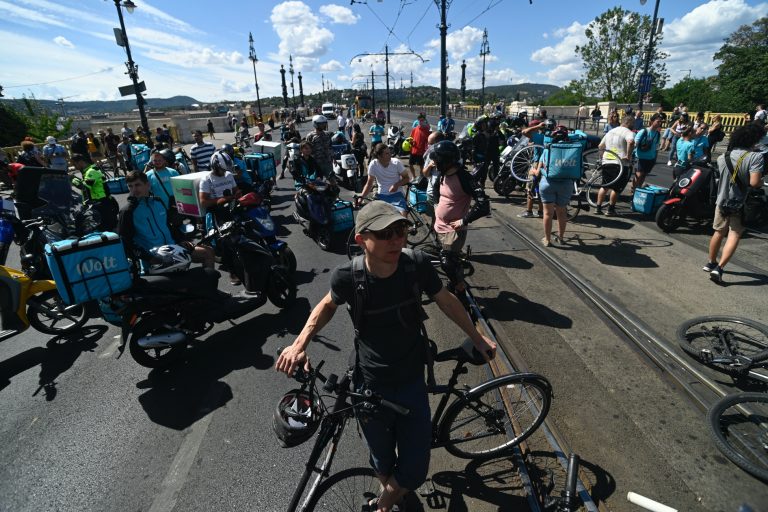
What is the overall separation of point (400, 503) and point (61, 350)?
461 centimetres

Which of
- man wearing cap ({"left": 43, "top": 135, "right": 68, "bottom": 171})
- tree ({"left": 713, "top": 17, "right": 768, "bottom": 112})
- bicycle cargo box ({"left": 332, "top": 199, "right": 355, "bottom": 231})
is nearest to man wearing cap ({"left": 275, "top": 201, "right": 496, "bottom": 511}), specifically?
bicycle cargo box ({"left": 332, "top": 199, "right": 355, "bottom": 231})

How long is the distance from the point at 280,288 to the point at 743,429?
15.7 feet

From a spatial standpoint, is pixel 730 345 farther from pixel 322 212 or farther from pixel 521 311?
pixel 322 212

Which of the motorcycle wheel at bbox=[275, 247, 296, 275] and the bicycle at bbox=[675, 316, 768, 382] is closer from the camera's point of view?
the bicycle at bbox=[675, 316, 768, 382]

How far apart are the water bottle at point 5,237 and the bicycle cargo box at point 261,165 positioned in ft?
18.7

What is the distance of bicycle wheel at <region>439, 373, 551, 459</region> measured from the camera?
8.40 feet

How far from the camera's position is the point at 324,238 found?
7410mm

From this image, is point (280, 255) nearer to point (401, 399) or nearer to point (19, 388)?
point (19, 388)

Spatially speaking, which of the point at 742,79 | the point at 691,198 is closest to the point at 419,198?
the point at 691,198

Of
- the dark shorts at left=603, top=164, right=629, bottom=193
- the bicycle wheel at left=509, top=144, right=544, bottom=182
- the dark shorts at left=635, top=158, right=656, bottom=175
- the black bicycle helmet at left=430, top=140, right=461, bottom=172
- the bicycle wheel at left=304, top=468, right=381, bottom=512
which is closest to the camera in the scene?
the bicycle wheel at left=304, top=468, right=381, bottom=512

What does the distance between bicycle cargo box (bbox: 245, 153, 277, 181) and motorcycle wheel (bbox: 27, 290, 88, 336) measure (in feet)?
20.9

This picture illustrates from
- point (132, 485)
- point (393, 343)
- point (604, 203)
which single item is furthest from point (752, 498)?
→ point (604, 203)

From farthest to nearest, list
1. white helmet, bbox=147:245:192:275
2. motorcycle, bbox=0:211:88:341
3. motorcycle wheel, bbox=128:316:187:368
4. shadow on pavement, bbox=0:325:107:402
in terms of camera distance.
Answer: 1. motorcycle, bbox=0:211:88:341
2. white helmet, bbox=147:245:192:275
3. shadow on pavement, bbox=0:325:107:402
4. motorcycle wheel, bbox=128:316:187:368

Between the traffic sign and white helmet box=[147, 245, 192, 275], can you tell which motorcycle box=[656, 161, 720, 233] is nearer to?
white helmet box=[147, 245, 192, 275]
